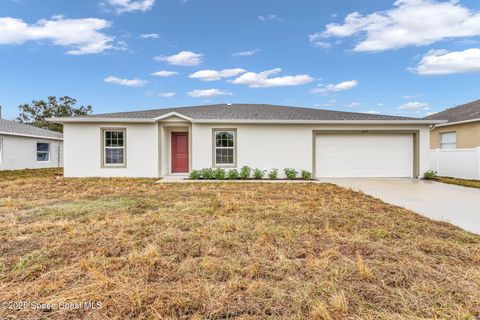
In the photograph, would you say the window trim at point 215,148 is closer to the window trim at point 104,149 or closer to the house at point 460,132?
the window trim at point 104,149

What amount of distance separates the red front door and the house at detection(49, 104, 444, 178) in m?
0.73

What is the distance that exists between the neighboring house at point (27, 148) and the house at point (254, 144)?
26.1 feet

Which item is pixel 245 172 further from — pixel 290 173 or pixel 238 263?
pixel 238 263

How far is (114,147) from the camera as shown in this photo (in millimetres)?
12383

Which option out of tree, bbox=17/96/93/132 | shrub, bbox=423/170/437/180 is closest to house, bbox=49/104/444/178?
shrub, bbox=423/170/437/180

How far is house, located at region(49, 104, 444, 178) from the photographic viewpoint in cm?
1222

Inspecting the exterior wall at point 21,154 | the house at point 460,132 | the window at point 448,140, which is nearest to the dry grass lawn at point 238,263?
the house at point 460,132

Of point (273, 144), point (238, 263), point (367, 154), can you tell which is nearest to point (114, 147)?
point (273, 144)

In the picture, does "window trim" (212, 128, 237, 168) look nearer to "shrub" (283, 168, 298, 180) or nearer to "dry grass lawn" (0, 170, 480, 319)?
"shrub" (283, 168, 298, 180)

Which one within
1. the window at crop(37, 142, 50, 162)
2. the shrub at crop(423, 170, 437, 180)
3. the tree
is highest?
the tree

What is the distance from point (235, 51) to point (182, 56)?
14.4 feet

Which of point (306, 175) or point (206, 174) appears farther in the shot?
point (306, 175)

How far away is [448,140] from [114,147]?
18397mm

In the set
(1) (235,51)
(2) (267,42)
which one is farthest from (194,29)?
(2) (267,42)
